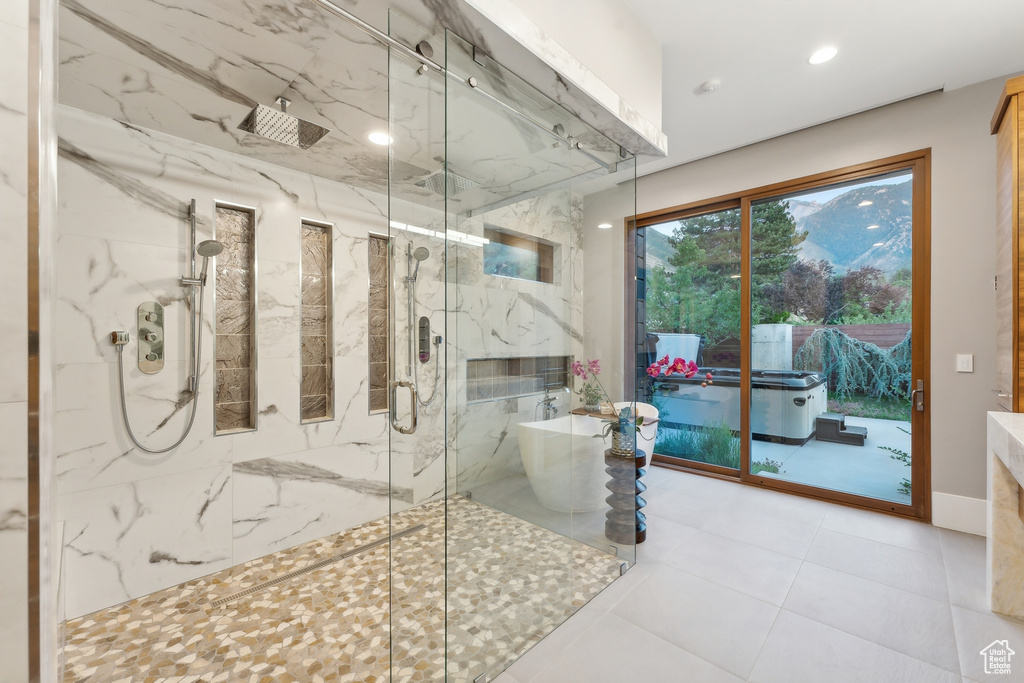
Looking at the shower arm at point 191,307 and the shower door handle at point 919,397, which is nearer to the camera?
the shower arm at point 191,307

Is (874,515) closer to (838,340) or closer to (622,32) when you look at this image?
(838,340)

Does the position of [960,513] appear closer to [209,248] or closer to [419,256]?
[419,256]

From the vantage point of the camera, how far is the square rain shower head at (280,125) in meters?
1.84

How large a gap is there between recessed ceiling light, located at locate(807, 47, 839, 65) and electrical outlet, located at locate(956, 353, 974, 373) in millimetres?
1947

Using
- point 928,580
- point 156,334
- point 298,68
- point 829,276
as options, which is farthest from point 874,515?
point 156,334

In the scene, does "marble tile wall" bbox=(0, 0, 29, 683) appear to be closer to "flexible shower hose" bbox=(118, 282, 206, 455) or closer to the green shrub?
"flexible shower hose" bbox=(118, 282, 206, 455)

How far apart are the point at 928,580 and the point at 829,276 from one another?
201 centimetres

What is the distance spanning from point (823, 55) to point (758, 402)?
2381mm

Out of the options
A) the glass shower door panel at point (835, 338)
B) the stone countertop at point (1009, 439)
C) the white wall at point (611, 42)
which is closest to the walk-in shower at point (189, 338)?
the white wall at point (611, 42)

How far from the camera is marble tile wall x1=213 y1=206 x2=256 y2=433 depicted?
247cm

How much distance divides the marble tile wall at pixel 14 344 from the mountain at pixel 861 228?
4.01 m

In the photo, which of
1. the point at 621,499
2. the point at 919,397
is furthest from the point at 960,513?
the point at 621,499

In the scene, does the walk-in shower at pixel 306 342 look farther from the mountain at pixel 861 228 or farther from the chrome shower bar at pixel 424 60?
the mountain at pixel 861 228

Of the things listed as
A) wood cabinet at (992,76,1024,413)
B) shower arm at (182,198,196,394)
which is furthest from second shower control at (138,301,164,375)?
wood cabinet at (992,76,1024,413)
